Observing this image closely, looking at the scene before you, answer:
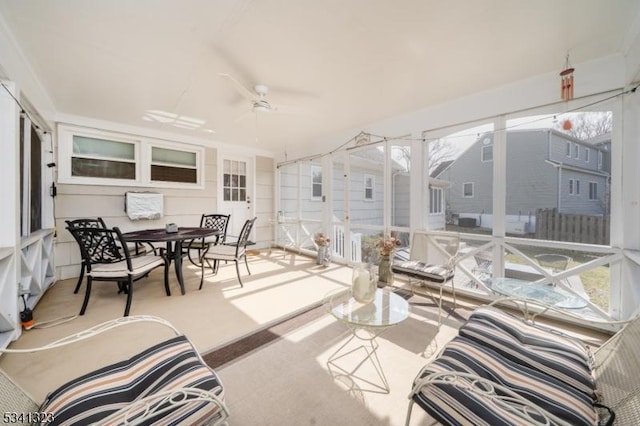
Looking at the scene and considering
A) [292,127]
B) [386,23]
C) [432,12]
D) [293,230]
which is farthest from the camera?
[293,230]

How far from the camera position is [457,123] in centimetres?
329

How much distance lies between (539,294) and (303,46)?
10.0 ft

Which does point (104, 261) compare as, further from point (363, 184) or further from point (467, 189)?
point (467, 189)

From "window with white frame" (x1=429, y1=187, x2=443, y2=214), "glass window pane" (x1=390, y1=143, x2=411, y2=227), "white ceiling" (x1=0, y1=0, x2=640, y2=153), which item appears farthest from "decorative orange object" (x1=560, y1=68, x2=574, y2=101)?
"glass window pane" (x1=390, y1=143, x2=411, y2=227)

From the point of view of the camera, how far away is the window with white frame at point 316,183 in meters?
5.52

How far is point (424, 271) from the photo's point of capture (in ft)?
9.29

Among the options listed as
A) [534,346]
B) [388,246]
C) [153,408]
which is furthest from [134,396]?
[388,246]

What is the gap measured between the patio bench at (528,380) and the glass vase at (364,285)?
694 millimetres

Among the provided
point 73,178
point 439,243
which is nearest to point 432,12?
point 439,243

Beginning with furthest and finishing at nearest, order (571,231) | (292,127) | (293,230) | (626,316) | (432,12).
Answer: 1. (293,230)
2. (292,127)
3. (571,231)
4. (626,316)
5. (432,12)

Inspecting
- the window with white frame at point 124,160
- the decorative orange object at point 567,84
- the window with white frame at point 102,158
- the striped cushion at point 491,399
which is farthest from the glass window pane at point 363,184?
the window with white frame at point 102,158

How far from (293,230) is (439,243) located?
3622 mm

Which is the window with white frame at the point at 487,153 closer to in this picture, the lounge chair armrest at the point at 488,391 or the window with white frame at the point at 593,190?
the window with white frame at the point at 593,190

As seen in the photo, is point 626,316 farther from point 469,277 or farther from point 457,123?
A: point 457,123
